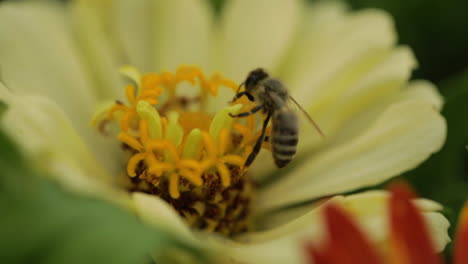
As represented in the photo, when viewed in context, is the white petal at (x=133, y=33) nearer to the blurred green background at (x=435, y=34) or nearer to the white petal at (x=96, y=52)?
the white petal at (x=96, y=52)

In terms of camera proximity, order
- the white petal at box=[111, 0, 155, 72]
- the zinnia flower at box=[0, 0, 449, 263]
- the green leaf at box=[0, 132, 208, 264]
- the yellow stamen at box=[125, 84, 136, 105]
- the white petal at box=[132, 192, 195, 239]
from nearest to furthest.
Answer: the green leaf at box=[0, 132, 208, 264] < the white petal at box=[132, 192, 195, 239] < the zinnia flower at box=[0, 0, 449, 263] < the yellow stamen at box=[125, 84, 136, 105] < the white petal at box=[111, 0, 155, 72]

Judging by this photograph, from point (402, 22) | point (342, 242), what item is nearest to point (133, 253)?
point (342, 242)

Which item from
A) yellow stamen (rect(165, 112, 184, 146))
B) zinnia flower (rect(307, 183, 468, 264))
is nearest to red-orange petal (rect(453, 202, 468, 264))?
zinnia flower (rect(307, 183, 468, 264))

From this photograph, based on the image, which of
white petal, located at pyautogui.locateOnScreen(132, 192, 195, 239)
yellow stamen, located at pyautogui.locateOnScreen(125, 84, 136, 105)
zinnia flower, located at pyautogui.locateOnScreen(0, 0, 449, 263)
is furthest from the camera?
yellow stamen, located at pyautogui.locateOnScreen(125, 84, 136, 105)

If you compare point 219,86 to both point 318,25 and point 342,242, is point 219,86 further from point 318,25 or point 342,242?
point 342,242

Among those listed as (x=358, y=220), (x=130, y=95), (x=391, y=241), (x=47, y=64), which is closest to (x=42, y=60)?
(x=47, y=64)

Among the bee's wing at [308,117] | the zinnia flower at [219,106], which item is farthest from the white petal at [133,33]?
the bee's wing at [308,117]

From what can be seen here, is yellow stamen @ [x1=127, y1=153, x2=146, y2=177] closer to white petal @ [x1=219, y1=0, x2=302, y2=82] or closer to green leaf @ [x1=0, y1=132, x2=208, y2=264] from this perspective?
white petal @ [x1=219, y1=0, x2=302, y2=82]

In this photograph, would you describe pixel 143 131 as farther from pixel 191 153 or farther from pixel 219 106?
pixel 219 106
